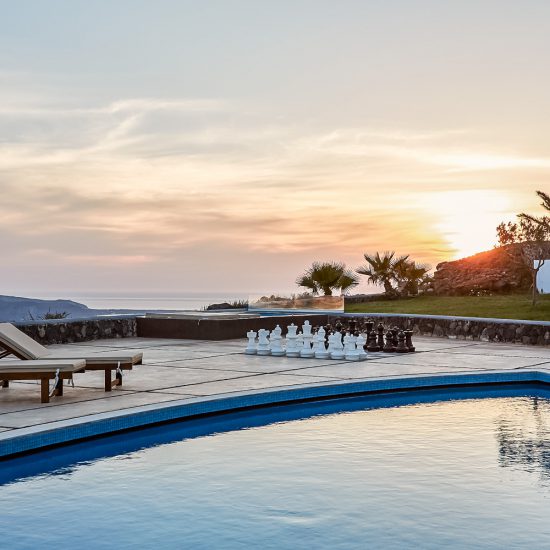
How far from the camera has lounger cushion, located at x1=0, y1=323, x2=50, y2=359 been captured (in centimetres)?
1023

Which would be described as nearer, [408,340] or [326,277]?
[408,340]

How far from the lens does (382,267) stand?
39.1 m

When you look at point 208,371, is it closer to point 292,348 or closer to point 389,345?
point 292,348

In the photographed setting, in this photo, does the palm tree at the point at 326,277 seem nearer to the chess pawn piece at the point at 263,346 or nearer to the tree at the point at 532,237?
the tree at the point at 532,237

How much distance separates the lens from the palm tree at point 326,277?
102ft

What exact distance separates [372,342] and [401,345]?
57 centimetres

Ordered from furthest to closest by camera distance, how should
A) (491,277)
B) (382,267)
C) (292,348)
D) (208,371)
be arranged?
(491,277) < (382,267) < (292,348) < (208,371)

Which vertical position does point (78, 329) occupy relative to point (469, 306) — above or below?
below

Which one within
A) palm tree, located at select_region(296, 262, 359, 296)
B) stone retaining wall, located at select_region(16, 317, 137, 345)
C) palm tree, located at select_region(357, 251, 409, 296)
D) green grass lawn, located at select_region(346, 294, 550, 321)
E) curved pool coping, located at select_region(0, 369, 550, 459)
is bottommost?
curved pool coping, located at select_region(0, 369, 550, 459)

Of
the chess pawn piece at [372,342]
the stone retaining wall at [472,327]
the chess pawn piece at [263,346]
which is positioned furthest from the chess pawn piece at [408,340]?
the stone retaining wall at [472,327]

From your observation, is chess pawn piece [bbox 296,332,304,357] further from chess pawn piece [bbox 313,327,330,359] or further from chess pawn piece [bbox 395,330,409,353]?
chess pawn piece [bbox 395,330,409,353]

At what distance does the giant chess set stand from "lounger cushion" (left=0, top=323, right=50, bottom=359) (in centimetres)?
528

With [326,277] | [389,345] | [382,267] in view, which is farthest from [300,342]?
[382,267]

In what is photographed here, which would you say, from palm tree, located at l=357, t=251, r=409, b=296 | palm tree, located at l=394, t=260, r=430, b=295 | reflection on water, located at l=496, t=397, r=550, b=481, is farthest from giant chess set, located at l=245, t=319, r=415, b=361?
palm tree, located at l=394, t=260, r=430, b=295
